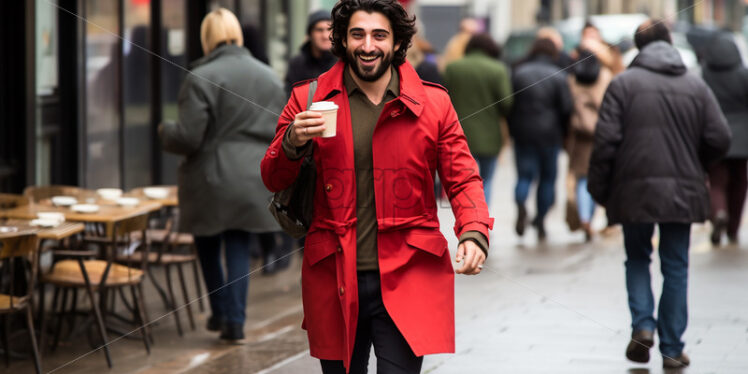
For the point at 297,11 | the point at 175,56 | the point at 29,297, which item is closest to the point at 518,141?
the point at 175,56

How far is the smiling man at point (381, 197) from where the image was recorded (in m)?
4.19

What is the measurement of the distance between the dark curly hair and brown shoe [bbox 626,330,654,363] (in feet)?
9.59

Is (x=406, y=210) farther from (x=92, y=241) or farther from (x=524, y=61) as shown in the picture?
(x=524, y=61)

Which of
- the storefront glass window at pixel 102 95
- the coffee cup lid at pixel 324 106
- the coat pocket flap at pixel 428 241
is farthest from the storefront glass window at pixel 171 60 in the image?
the coffee cup lid at pixel 324 106

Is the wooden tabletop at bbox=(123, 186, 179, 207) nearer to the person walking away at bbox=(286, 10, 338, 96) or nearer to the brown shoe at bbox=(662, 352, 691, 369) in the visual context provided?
the person walking away at bbox=(286, 10, 338, 96)

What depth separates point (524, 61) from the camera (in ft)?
41.3

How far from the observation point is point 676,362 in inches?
264

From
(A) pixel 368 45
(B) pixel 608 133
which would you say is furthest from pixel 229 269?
(A) pixel 368 45

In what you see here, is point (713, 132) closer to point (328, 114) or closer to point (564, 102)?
point (328, 114)

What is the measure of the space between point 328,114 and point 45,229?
133 inches

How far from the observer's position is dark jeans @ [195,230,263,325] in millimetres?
7570

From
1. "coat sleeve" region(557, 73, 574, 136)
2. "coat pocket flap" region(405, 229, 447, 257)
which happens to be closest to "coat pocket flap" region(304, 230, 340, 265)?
"coat pocket flap" region(405, 229, 447, 257)

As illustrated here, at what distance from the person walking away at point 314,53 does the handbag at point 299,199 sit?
19.4 feet

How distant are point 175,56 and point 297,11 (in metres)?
4.30
